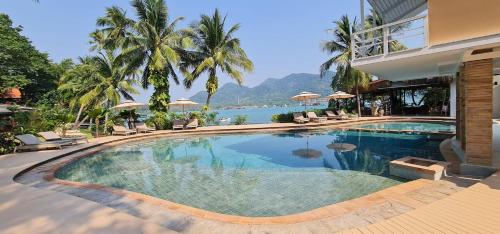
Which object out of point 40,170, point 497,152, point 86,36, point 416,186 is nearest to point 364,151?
point 497,152

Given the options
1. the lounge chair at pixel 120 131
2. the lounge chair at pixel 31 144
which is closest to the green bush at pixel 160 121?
the lounge chair at pixel 120 131

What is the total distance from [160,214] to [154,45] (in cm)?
1700

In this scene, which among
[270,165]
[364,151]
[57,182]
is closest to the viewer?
[57,182]

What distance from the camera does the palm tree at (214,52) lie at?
2155 centimetres

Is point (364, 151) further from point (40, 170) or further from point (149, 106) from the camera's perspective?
point (149, 106)

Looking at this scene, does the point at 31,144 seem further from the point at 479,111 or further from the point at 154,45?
the point at 479,111

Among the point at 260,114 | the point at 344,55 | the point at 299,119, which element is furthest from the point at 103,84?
the point at 260,114

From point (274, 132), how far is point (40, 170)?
12464mm

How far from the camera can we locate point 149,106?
19.7 metres

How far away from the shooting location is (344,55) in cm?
2200

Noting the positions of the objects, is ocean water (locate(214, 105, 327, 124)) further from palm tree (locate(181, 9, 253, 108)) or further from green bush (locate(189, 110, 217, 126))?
palm tree (locate(181, 9, 253, 108))

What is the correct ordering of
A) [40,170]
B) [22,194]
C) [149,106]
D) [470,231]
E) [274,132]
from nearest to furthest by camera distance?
[470,231], [22,194], [40,170], [274,132], [149,106]

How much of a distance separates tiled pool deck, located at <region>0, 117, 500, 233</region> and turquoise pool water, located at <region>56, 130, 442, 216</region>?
995mm

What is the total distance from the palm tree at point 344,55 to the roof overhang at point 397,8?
11.8 meters
